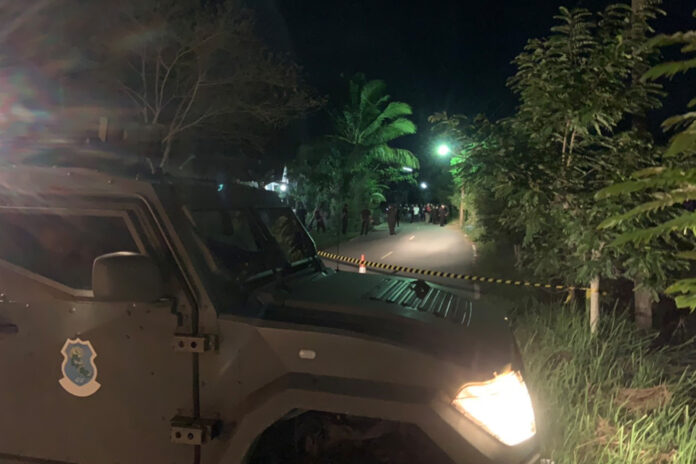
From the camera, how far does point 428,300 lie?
273cm

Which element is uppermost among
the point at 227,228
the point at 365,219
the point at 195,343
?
the point at 365,219

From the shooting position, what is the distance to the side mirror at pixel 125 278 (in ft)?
6.89

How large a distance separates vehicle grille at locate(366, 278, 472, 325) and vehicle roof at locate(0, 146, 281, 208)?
0.95 metres

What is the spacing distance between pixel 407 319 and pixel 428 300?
0.47 meters

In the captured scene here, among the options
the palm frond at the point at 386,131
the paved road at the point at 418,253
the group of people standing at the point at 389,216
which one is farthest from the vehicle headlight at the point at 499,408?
the palm frond at the point at 386,131

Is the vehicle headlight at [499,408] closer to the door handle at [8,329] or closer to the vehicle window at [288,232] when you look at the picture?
the vehicle window at [288,232]

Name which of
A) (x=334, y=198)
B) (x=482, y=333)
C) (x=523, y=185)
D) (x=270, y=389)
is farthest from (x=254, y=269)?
(x=334, y=198)

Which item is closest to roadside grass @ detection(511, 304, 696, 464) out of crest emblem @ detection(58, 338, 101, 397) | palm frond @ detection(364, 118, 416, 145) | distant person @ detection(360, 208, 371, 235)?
crest emblem @ detection(58, 338, 101, 397)

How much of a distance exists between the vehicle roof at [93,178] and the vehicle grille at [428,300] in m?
0.95

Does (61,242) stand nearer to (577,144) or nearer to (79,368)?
(79,368)

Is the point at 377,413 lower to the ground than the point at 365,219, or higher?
lower

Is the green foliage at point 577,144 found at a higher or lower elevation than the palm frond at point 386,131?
lower

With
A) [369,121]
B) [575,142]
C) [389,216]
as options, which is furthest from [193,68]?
[369,121]

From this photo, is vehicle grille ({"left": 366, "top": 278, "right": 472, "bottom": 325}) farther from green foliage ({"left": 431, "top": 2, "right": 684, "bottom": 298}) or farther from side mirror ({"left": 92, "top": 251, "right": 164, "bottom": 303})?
green foliage ({"left": 431, "top": 2, "right": 684, "bottom": 298})
